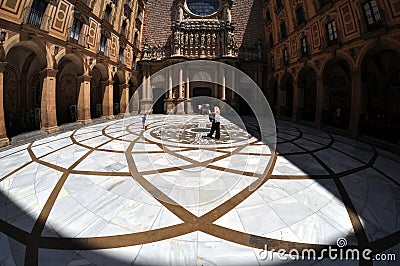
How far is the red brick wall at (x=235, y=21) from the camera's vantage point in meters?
26.4

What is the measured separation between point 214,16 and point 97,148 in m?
25.8

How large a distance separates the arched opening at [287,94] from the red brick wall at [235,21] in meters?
8.70

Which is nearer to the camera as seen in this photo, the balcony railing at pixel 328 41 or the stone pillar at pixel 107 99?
the balcony railing at pixel 328 41

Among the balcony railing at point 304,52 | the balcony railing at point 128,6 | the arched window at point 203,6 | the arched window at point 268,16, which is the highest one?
the arched window at point 203,6

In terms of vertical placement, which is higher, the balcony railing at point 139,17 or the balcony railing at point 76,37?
the balcony railing at point 139,17

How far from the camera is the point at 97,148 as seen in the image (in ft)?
27.2

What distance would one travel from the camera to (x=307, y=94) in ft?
65.4

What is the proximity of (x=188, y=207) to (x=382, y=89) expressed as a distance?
16432mm

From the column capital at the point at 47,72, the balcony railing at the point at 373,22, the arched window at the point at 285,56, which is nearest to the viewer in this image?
the balcony railing at the point at 373,22

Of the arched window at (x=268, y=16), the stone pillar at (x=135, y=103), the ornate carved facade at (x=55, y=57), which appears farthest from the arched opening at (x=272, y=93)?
the ornate carved facade at (x=55, y=57)

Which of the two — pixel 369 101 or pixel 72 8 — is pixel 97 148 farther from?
pixel 369 101

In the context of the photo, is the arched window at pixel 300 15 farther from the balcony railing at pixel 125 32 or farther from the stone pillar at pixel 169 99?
the balcony railing at pixel 125 32

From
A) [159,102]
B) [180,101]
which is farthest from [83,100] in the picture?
[159,102]

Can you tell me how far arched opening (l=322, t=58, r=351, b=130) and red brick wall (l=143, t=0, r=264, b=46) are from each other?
13.5m
